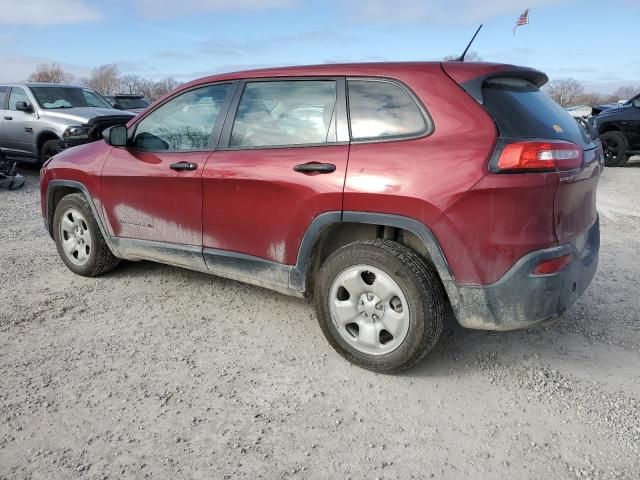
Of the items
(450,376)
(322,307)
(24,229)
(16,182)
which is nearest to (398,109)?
(322,307)

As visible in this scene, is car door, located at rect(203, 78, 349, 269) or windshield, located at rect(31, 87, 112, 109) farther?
windshield, located at rect(31, 87, 112, 109)

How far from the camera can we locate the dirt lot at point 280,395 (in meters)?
2.31

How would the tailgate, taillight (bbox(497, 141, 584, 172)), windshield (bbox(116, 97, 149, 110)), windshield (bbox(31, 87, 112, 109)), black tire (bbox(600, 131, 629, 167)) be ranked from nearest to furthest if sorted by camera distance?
taillight (bbox(497, 141, 584, 172)) < the tailgate < windshield (bbox(31, 87, 112, 109)) < black tire (bbox(600, 131, 629, 167)) < windshield (bbox(116, 97, 149, 110))

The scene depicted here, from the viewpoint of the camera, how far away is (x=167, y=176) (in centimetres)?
369

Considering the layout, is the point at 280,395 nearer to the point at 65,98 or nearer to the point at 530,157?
the point at 530,157

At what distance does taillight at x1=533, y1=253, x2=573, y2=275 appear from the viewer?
2.59 m

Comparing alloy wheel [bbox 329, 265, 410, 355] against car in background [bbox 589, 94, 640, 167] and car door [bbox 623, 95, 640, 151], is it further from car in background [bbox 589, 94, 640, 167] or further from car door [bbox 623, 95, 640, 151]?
car door [bbox 623, 95, 640, 151]

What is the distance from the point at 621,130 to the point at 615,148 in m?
0.41

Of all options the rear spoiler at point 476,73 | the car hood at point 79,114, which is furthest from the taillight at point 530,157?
the car hood at point 79,114

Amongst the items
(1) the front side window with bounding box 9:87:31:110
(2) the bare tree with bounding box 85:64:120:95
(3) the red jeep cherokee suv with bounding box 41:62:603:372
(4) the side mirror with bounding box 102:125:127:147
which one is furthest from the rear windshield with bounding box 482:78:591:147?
(2) the bare tree with bounding box 85:64:120:95

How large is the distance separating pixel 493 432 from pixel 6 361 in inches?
110

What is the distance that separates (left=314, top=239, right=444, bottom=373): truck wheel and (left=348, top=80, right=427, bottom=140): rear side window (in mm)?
605

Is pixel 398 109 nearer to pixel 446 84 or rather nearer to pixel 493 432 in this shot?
pixel 446 84

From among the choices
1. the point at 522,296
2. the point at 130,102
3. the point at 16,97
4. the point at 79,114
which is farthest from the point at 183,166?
the point at 130,102
